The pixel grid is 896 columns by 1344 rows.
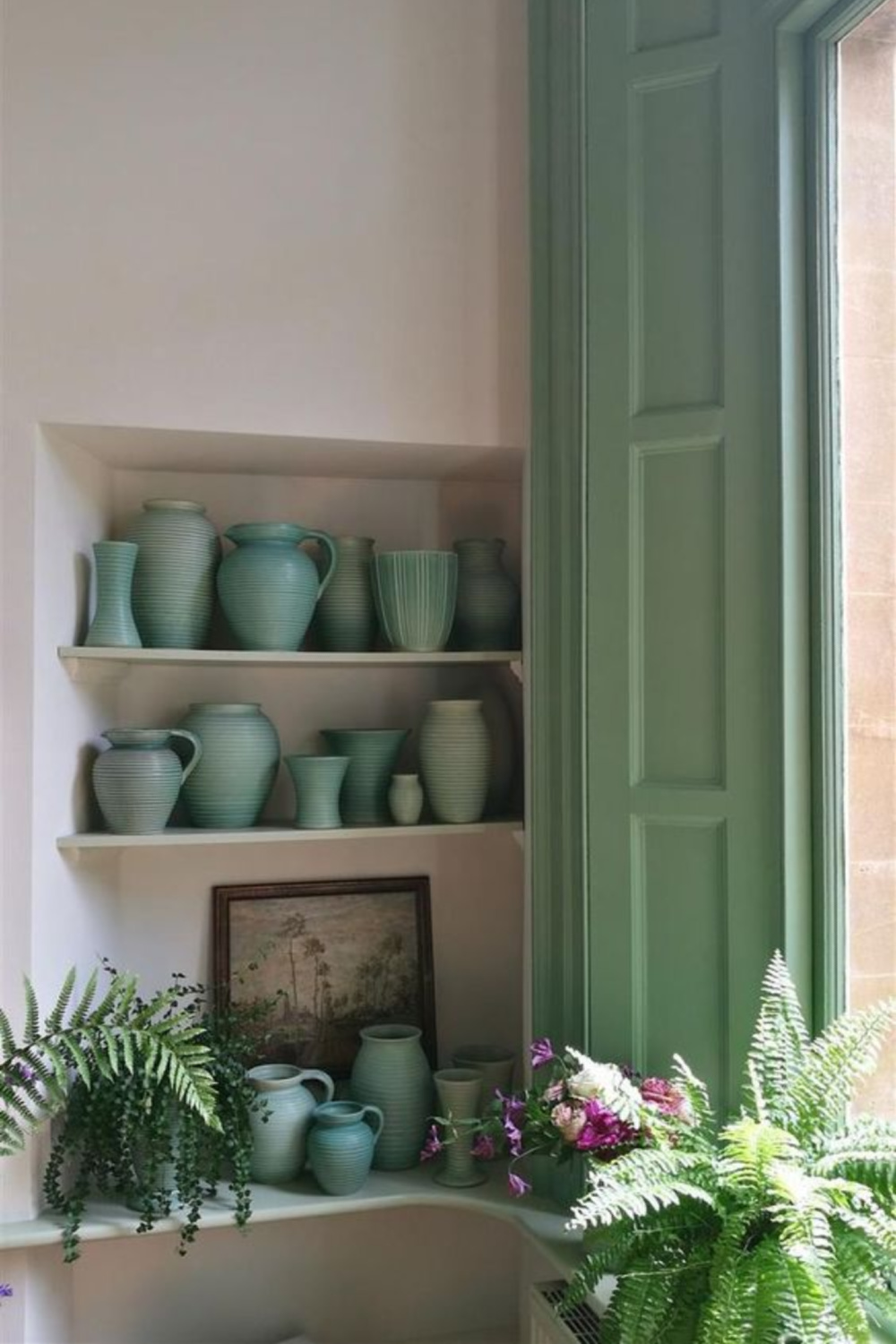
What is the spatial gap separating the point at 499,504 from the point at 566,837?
2.69ft

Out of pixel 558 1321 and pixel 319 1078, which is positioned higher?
pixel 319 1078

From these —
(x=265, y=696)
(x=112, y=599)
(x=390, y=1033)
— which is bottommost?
(x=390, y=1033)

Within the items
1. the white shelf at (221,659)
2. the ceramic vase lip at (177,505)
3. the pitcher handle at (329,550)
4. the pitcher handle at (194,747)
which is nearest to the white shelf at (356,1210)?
the pitcher handle at (194,747)

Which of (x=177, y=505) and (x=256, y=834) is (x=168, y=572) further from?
(x=256, y=834)

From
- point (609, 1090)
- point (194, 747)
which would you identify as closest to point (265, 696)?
point (194, 747)

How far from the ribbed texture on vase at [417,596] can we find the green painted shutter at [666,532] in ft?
0.87

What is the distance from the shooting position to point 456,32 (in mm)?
2217

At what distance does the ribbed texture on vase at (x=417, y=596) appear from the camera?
226 cm

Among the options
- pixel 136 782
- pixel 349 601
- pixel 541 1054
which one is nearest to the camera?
pixel 541 1054

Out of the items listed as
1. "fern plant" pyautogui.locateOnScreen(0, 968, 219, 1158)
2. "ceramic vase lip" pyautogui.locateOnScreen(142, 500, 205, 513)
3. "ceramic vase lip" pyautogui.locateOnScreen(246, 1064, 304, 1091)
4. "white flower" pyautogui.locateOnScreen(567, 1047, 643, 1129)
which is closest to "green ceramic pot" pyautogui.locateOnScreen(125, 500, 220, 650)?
"ceramic vase lip" pyautogui.locateOnScreen(142, 500, 205, 513)

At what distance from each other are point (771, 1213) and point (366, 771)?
118 centimetres

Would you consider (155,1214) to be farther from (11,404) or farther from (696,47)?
(696,47)

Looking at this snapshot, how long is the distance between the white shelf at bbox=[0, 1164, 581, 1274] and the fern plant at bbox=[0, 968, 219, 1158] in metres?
0.20

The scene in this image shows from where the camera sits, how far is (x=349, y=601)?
233cm
